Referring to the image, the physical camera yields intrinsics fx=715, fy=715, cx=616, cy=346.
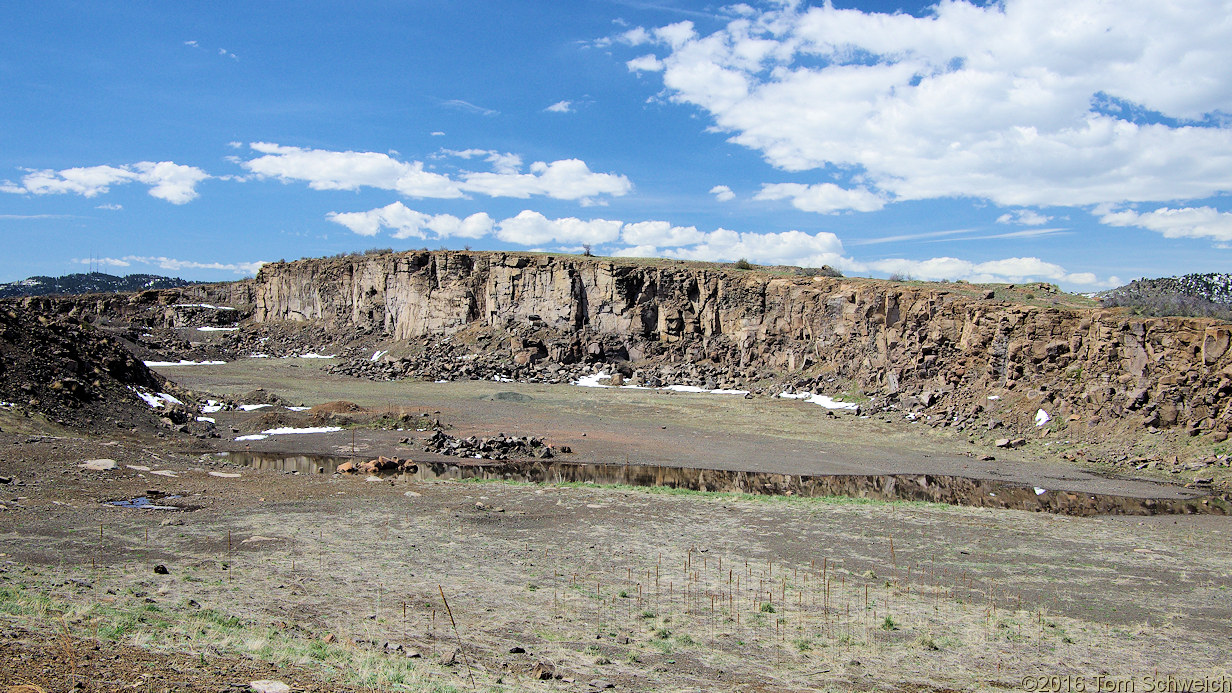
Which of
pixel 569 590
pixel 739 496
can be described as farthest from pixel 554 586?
pixel 739 496

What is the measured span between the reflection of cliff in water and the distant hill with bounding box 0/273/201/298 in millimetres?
127086

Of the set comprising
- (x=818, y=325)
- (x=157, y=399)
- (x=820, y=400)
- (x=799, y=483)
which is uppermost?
(x=818, y=325)

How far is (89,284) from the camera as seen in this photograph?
147750 millimetres

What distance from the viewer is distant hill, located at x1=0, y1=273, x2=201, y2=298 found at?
427 ft

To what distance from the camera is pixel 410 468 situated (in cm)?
2014

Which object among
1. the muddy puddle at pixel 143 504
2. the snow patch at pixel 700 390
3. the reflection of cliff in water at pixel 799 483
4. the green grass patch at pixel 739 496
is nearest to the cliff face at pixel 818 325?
the snow patch at pixel 700 390

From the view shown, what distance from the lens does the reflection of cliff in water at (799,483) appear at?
18.0 meters

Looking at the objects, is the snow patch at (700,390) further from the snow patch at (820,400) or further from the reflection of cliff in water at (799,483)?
the reflection of cliff in water at (799,483)

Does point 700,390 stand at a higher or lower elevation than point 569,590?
higher

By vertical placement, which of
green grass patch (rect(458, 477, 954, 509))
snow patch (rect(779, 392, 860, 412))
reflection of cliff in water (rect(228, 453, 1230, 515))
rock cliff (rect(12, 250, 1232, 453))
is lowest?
reflection of cliff in water (rect(228, 453, 1230, 515))

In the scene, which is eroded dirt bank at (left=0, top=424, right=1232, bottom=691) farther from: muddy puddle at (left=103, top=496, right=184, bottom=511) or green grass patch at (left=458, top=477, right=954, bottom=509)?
green grass patch at (left=458, top=477, right=954, bottom=509)

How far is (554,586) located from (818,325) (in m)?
35.1

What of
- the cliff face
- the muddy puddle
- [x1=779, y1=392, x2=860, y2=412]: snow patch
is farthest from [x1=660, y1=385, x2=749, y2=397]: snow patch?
the muddy puddle

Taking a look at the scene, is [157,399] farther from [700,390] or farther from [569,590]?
[700,390]
